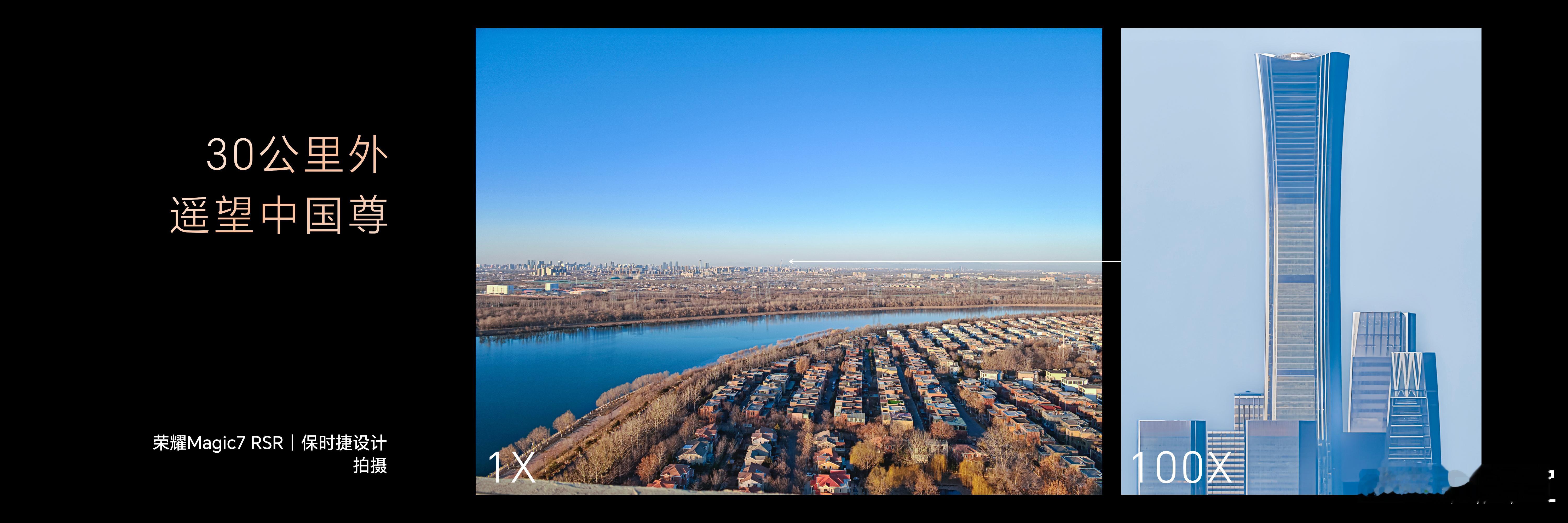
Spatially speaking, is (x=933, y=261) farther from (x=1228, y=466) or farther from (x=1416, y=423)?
(x=1416, y=423)

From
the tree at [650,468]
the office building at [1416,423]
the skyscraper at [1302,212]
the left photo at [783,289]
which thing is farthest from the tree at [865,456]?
the office building at [1416,423]

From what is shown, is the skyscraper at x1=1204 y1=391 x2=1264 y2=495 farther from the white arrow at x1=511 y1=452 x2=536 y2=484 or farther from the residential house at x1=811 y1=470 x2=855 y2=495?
the white arrow at x1=511 y1=452 x2=536 y2=484

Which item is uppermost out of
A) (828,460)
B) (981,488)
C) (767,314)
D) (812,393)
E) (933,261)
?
(933,261)

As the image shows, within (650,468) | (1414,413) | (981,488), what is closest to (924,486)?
(981,488)

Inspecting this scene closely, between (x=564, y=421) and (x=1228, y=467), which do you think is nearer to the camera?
(x=1228, y=467)
